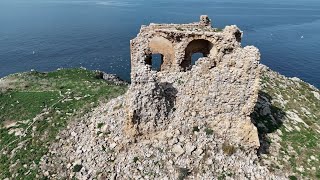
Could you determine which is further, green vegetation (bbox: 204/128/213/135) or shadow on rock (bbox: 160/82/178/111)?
shadow on rock (bbox: 160/82/178/111)

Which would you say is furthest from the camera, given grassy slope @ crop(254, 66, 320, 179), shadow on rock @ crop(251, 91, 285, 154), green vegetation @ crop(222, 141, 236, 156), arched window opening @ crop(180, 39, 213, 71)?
arched window opening @ crop(180, 39, 213, 71)

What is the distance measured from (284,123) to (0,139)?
82.2 feet

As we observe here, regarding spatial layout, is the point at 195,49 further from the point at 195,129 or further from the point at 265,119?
the point at 195,129

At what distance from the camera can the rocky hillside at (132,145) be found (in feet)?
80.4

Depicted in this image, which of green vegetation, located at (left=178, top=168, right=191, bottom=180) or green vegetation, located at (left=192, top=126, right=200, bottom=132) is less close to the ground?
green vegetation, located at (left=192, top=126, right=200, bottom=132)

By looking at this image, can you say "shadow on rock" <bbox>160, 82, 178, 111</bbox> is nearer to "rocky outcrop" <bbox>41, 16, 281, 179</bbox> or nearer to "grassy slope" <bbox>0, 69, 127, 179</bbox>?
"rocky outcrop" <bbox>41, 16, 281, 179</bbox>

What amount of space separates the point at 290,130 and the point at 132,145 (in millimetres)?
13457

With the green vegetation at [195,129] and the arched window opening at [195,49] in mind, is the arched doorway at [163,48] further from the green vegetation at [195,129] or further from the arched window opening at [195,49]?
the green vegetation at [195,129]

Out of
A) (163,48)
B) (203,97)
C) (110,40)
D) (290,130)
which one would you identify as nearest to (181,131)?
(203,97)

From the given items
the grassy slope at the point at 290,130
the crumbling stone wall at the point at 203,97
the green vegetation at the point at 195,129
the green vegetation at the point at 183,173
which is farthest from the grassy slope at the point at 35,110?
the grassy slope at the point at 290,130

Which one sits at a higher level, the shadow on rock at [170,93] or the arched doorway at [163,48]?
the arched doorway at [163,48]

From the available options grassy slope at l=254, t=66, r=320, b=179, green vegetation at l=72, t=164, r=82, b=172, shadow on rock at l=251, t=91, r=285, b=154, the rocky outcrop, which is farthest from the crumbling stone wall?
green vegetation at l=72, t=164, r=82, b=172

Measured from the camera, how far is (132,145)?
84.3ft

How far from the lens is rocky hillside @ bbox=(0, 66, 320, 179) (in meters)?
24.5
